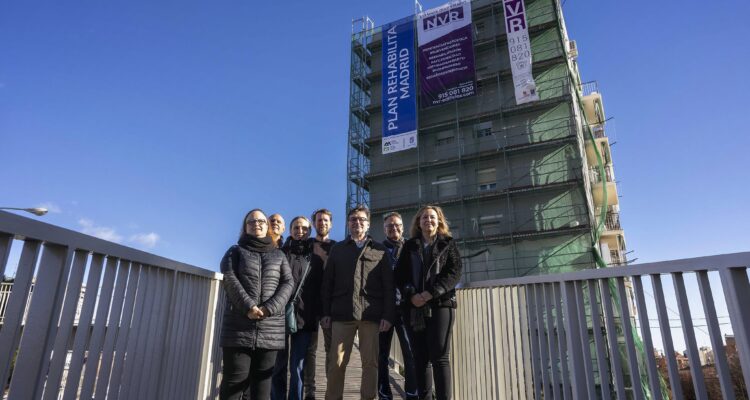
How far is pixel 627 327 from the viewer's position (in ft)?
8.45

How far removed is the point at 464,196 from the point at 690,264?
2074 cm

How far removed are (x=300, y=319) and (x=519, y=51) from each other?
20725mm

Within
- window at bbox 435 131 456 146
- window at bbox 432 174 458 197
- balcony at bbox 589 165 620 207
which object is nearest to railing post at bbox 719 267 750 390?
window at bbox 432 174 458 197

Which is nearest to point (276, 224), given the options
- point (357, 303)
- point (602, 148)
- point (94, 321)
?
point (357, 303)

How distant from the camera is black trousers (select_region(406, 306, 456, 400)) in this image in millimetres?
3432

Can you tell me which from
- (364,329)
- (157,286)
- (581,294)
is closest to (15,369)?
(157,286)

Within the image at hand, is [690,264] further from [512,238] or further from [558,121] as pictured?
[558,121]

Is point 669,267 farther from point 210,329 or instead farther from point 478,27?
point 478,27

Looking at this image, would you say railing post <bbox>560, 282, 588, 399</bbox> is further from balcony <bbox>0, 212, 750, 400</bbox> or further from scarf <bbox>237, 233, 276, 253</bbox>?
scarf <bbox>237, 233, 276, 253</bbox>

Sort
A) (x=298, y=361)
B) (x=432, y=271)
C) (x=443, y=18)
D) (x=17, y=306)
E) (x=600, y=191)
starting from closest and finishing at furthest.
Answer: (x=17, y=306) < (x=432, y=271) < (x=298, y=361) < (x=443, y=18) < (x=600, y=191)

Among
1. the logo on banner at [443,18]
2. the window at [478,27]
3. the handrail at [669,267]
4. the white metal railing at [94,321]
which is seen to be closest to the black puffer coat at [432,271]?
the handrail at [669,267]

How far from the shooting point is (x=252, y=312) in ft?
10.1

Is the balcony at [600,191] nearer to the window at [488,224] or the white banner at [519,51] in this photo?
the window at [488,224]

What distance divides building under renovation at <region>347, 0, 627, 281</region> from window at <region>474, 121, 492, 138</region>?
0.06 m
